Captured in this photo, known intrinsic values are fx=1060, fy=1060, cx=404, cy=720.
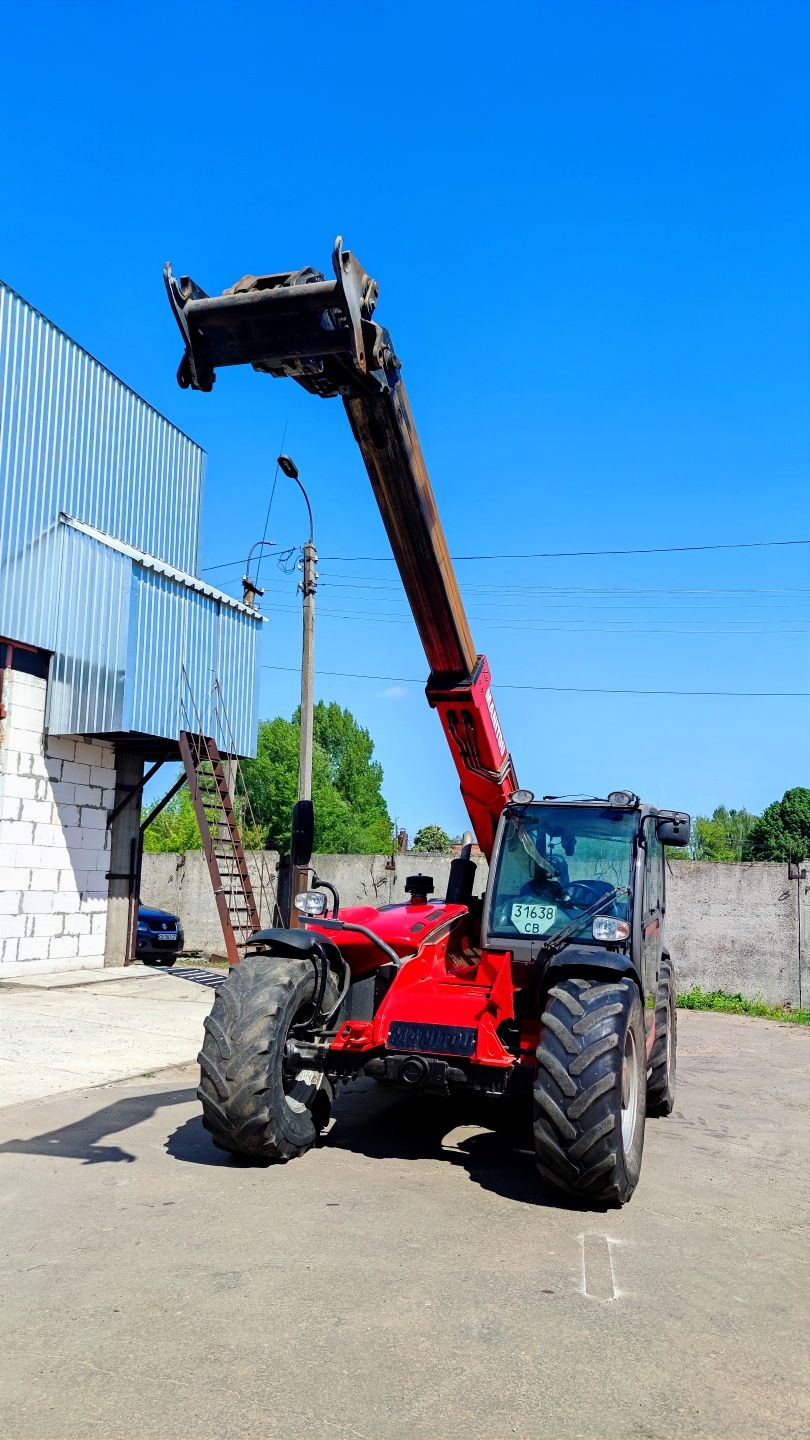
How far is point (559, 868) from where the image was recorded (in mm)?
7613

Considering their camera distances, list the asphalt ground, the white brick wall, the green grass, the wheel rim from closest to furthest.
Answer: the asphalt ground
the wheel rim
the white brick wall
the green grass

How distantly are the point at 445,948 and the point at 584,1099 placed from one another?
215 centimetres

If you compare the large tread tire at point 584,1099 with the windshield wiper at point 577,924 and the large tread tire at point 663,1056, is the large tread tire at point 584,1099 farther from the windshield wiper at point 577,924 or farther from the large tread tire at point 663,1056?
the large tread tire at point 663,1056

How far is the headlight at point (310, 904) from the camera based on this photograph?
7.00m

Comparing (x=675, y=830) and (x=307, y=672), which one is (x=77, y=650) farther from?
(x=675, y=830)

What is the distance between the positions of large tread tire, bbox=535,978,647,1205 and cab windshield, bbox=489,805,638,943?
1.37 m

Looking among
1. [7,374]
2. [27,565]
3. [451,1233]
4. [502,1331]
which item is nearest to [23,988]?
[27,565]

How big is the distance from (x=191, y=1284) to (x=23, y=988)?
11276 mm

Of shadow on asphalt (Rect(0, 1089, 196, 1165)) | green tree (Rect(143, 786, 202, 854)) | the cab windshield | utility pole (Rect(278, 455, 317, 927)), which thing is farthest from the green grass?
green tree (Rect(143, 786, 202, 854))

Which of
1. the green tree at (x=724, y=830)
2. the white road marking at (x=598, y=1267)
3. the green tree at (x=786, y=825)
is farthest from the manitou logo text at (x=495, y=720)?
the green tree at (x=724, y=830)

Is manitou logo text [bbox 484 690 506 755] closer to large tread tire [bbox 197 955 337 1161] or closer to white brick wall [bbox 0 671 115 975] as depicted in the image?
large tread tire [bbox 197 955 337 1161]

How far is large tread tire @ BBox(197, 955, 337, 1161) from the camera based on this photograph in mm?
5957

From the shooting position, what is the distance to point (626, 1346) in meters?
4.03

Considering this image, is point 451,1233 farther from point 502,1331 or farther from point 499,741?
point 499,741
